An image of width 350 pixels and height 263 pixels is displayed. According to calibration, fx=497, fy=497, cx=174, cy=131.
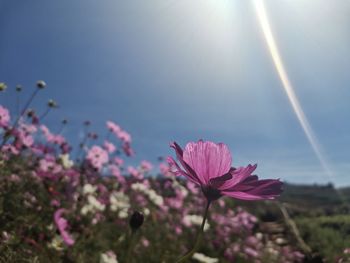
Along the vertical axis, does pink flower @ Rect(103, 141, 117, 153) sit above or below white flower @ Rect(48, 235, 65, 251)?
above

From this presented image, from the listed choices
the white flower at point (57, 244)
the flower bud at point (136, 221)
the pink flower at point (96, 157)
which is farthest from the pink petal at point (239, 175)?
the pink flower at point (96, 157)

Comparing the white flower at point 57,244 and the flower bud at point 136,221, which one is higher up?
the white flower at point 57,244

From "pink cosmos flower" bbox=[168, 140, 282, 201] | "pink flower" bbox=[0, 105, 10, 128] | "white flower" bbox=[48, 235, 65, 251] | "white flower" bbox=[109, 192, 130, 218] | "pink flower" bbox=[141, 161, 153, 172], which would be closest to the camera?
"pink cosmos flower" bbox=[168, 140, 282, 201]

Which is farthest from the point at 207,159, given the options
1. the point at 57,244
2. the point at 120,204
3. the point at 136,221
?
the point at 120,204

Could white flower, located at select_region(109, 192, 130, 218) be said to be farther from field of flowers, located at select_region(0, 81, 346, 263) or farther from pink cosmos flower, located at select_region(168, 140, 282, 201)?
pink cosmos flower, located at select_region(168, 140, 282, 201)

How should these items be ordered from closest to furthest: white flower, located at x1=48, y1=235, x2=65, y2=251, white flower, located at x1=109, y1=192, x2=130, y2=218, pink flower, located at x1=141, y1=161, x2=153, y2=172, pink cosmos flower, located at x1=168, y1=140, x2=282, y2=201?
pink cosmos flower, located at x1=168, y1=140, x2=282, y2=201 < white flower, located at x1=48, y1=235, x2=65, y2=251 < white flower, located at x1=109, y1=192, x2=130, y2=218 < pink flower, located at x1=141, y1=161, x2=153, y2=172

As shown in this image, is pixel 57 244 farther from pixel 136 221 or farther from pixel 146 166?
pixel 146 166

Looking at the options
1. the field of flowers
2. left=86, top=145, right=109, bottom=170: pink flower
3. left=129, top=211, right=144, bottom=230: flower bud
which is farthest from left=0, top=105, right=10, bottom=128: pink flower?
left=129, top=211, right=144, bottom=230: flower bud

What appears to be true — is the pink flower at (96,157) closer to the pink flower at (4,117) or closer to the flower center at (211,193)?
the pink flower at (4,117)
